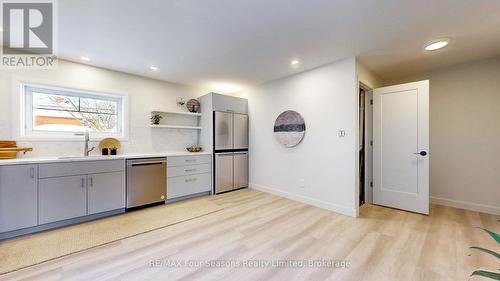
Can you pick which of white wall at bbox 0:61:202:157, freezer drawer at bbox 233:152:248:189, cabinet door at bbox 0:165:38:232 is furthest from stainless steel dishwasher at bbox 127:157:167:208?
freezer drawer at bbox 233:152:248:189

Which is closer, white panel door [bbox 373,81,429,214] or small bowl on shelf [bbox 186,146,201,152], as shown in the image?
white panel door [bbox 373,81,429,214]

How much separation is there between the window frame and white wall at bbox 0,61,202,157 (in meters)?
0.08

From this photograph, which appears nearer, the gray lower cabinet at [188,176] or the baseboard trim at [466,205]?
the baseboard trim at [466,205]

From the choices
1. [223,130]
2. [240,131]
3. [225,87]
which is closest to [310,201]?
[240,131]

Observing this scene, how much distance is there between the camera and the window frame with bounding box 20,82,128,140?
9.09ft

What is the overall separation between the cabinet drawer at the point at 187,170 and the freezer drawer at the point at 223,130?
484 millimetres

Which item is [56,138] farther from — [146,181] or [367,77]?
[367,77]

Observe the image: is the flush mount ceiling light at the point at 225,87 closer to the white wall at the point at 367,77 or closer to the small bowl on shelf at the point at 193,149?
the small bowl on shelf at the point at 193,149

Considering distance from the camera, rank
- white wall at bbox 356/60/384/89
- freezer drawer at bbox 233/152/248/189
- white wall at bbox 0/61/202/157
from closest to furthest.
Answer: white wall at bbox 0/61/202/157 < white wall at bbox 356/60/384/89 < freezer drawer at bbox 233/152/248/189

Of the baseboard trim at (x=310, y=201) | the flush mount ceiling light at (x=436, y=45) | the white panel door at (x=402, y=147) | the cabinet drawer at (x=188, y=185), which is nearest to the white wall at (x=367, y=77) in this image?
the white panel door at (x=402, y=147)

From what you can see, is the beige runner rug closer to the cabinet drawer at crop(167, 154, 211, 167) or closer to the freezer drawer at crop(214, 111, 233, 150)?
the cabinet drawer at crop(167, 154, 211, 167)

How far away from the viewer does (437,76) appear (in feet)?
11.1

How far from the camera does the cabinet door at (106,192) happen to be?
8.84 ft

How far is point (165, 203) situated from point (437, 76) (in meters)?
5.36
